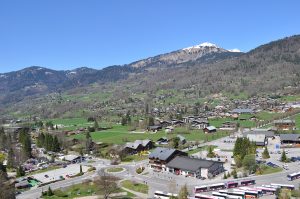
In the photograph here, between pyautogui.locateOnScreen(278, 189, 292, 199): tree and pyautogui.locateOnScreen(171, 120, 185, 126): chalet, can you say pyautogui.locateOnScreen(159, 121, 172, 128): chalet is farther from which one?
pyautogui.locateOnScreen(278, 189, 292, 199): tree

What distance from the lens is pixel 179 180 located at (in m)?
80.8

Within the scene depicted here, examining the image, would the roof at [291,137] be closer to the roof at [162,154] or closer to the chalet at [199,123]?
the roof at [162,154]

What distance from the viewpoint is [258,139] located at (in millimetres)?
114188

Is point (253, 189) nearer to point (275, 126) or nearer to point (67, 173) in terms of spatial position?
point (67, 173)

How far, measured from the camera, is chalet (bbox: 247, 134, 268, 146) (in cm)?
11284

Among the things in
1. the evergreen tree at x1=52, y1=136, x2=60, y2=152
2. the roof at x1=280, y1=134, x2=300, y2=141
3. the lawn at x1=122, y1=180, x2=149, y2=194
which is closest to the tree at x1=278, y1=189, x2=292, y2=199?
the lawn at x1=122, y1=180, x2=149, y2=194

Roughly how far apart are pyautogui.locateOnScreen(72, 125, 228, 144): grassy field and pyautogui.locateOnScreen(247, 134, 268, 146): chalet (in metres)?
17.5

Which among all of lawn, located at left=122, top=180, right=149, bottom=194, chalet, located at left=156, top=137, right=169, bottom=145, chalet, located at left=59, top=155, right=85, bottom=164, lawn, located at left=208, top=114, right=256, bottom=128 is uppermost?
lawn, located at left=208, top=114, right=256, bottom=128

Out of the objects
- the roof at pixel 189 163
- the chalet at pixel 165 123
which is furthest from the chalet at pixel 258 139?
the chalet at pixel 165 123

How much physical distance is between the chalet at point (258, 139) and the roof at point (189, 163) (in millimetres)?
32225

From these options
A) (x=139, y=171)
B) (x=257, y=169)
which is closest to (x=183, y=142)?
(x=139, y=171)

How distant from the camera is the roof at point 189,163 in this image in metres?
82.5

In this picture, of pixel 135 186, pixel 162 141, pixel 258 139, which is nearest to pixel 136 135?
pixel 162 141

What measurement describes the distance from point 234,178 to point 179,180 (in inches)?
430
